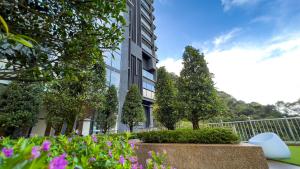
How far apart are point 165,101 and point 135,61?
10237 mm

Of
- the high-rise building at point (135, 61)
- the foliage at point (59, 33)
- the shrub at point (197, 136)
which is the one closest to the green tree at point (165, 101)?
the shrub at point (197, 136)

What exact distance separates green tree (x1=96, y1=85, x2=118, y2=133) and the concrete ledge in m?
5.74

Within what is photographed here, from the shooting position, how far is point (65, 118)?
6.46 m

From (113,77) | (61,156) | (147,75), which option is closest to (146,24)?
(147,75)

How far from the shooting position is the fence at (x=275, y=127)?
15.4ft

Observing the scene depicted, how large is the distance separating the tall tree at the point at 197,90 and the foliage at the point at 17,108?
6.71 meters

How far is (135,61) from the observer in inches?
690

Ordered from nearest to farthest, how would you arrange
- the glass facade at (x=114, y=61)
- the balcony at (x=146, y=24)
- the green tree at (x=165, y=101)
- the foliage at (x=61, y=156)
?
the foliage at (x=61, y=156)
the green tree at (x=165, y=101)
the glass facade at (x=114, y=61)
the balcony at (x=146, y=24)

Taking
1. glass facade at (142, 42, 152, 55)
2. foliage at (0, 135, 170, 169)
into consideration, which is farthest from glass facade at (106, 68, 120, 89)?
foliage at (0, 135, 170, 169)

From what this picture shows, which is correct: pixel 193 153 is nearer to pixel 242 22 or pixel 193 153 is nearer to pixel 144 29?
pixel 242 22

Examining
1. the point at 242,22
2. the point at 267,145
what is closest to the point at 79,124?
the point at 267,145

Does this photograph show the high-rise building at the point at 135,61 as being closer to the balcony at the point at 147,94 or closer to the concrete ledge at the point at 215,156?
the balcony at the point at 147,94

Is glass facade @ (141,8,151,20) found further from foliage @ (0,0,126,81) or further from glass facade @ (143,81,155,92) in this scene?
foliage @ (0,0,126,81)

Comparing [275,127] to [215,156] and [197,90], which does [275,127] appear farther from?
[215,156]
